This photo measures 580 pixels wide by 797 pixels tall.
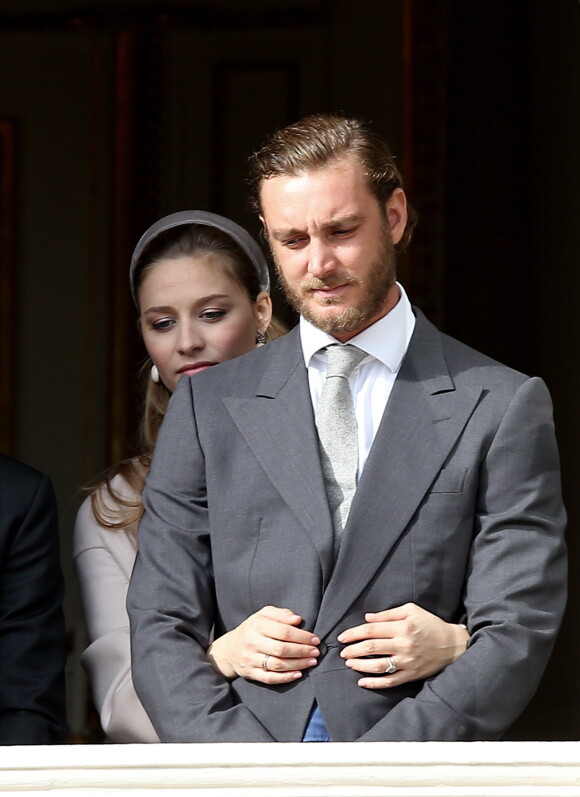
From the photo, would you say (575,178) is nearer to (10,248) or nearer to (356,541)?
(10,248)

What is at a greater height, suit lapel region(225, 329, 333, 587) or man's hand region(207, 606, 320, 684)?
suit lapel region(225, 329, 333, 587)

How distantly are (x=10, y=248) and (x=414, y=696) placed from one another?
296 centimetres

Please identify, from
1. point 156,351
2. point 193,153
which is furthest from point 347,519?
point 193,153

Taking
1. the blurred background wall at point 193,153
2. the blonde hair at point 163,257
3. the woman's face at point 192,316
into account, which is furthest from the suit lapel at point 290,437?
the blurred background wall at point 193,153

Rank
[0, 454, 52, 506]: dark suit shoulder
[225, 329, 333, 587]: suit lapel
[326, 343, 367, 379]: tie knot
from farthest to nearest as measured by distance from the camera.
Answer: [0, 454, 52, 506]: dark suit shoulder → [326, 343, 367, 379]: tie knot → [225, 329, 333, 587]: suit lapel

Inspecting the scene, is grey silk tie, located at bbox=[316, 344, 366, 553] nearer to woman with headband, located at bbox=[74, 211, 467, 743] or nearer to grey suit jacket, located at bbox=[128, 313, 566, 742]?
grey suit jacket, located at bbox=[128, 313, 566, 742]

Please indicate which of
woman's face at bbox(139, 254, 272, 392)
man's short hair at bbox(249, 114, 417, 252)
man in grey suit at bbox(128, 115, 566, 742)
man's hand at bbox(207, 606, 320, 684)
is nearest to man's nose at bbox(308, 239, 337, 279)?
man in grey suit at bbox(128, 115, 566, 742)

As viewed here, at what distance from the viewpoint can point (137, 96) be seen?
17.1 feet

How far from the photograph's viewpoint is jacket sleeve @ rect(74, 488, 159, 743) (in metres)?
3.09

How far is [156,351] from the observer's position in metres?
3.42

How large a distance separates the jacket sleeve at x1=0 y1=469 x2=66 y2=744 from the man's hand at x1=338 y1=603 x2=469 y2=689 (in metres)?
0.67

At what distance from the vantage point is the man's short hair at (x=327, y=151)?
2.76m

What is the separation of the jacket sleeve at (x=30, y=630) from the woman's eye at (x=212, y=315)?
21.5 inches

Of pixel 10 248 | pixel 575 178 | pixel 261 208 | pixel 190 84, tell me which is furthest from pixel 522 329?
pixel 261 208
